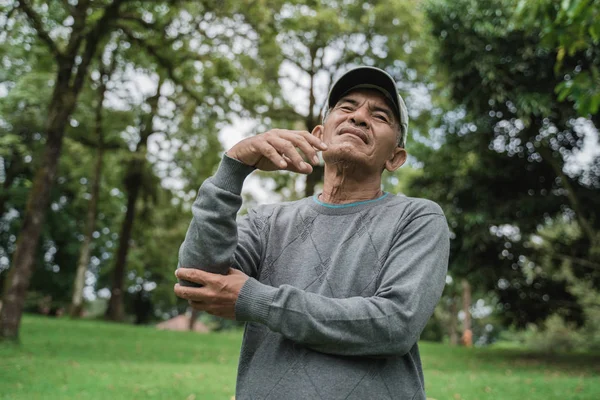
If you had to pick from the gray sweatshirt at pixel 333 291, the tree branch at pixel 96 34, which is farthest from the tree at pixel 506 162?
the gray sweatshirt at pixel 333 291

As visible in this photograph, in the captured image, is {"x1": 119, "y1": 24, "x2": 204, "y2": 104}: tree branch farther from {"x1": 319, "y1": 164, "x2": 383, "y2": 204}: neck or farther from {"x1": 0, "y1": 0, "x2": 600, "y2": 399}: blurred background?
{"x1": 319, "y1": 164, "x2": 383, "y2": 204}: neck

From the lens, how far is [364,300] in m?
1.72

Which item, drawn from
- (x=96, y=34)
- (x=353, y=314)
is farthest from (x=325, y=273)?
(x=96, y=34)

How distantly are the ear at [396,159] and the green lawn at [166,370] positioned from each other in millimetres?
6215

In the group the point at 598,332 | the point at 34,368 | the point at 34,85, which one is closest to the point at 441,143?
the point at 34,368

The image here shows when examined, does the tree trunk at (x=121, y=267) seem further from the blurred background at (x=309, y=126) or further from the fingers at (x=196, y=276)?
the fingers at (x=196, y=276)

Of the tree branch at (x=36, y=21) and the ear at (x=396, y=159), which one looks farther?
the tree branch at (x=36, y=21)

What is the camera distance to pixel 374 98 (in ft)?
7.33

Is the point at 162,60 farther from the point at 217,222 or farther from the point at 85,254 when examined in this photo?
the point at 217,222

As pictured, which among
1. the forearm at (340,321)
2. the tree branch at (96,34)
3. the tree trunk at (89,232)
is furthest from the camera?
the tree trunk at (89,232)

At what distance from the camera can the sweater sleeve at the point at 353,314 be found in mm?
1683

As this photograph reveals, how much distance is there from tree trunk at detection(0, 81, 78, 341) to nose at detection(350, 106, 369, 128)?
432 inches

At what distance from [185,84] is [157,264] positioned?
71.3 ft

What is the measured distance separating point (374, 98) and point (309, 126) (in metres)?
19.9
